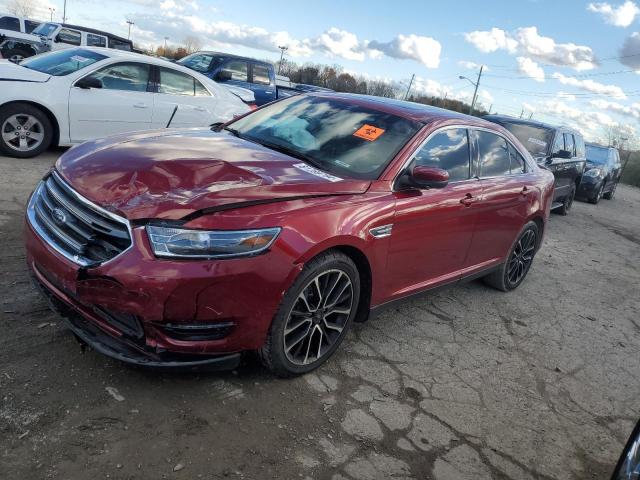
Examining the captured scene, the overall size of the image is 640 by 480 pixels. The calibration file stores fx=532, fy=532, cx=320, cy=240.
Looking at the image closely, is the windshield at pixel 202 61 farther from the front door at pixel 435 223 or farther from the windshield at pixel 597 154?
the windshield at pixel 597 154

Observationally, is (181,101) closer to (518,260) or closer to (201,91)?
(201,91)

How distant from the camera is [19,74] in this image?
6973 mm

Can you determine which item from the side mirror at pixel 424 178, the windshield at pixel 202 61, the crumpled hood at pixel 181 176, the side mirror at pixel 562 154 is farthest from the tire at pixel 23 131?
the side mirror at pixel 562 154

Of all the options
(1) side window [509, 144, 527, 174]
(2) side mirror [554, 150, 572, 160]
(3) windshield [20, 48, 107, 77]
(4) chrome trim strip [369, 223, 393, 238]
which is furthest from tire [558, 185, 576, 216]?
(3) windshield [20, 48, 107, 77]

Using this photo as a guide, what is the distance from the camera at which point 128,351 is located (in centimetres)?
266

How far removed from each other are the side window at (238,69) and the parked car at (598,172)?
9.37 m

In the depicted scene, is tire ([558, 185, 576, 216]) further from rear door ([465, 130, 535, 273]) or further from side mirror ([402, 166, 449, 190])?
side mirror ([402, 166, 449, 190])

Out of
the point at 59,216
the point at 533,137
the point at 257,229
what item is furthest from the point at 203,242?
the point at 533,137

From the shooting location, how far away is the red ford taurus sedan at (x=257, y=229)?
2.56 meters

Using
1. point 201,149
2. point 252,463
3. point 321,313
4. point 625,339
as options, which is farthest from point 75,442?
point 625,339

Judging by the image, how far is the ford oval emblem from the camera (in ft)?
9.31

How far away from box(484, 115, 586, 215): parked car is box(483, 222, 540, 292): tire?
376 cm

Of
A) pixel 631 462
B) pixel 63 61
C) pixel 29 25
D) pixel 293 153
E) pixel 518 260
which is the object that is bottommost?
pixel 518 260

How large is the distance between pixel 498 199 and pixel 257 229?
2.69m
